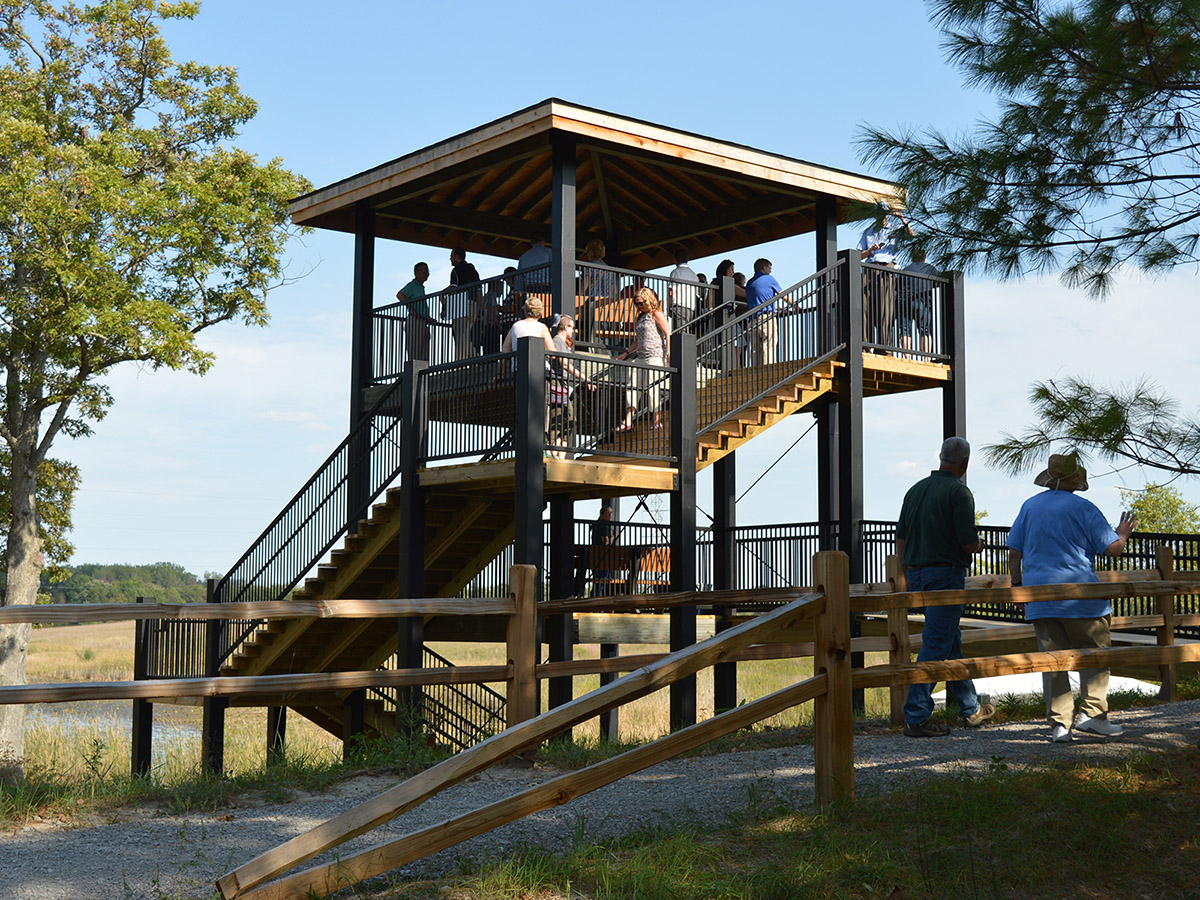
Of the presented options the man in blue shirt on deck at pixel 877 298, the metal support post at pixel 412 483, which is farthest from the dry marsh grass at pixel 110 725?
the man in blue shirt on deck at pixel 877 298

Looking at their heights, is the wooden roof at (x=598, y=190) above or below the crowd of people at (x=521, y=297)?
above

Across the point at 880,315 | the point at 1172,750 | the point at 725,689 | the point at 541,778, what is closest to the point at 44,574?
the point at 725,689

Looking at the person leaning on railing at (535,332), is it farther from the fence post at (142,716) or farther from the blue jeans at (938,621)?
the fence post at (142,716)

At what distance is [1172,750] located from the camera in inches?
336

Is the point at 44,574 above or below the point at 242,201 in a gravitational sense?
below

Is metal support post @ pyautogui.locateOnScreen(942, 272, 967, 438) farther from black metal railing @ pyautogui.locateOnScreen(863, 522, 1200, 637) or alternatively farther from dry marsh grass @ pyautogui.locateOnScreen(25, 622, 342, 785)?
dry marsh grass @ pyautogui.locateOnScreen(25, 622, 342, 785)

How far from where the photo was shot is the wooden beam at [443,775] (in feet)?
17.1

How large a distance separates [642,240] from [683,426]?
8.21m

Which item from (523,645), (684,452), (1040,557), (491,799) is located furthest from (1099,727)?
(684,452)

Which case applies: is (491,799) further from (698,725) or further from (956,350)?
(956,350)

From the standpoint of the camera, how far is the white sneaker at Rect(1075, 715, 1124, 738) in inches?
363

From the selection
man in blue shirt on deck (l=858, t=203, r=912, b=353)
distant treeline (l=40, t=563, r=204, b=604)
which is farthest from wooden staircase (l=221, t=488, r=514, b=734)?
distant treeline (l=40, t=563, r=204, b=604)

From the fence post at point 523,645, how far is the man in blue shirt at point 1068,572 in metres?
3.64

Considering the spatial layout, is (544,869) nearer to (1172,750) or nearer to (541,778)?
(541,778)
